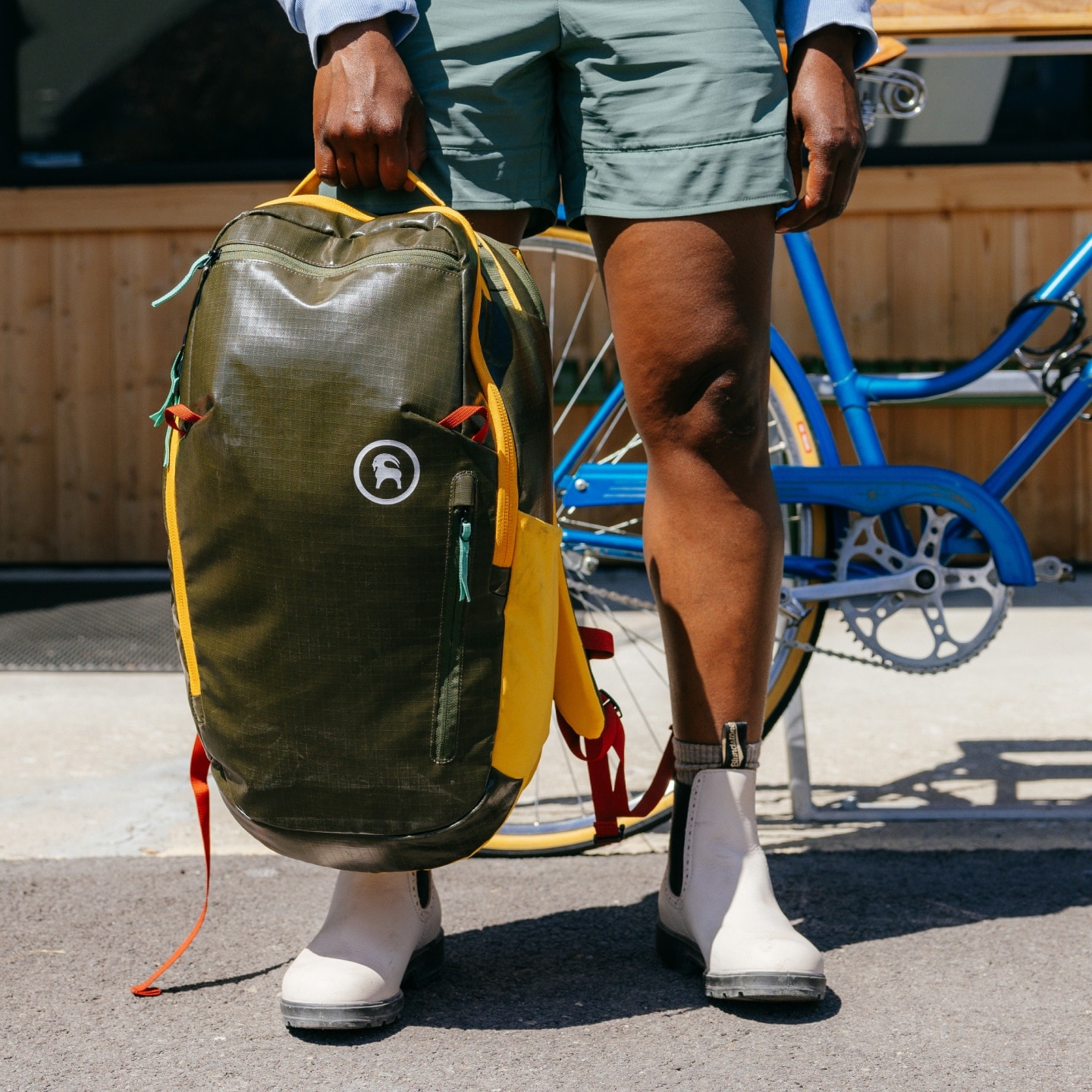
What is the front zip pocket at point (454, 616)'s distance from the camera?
1198mm

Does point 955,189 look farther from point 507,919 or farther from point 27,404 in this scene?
point 507,919

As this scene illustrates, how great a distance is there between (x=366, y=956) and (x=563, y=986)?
0.77ft

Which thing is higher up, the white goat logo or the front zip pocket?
the white goat logo

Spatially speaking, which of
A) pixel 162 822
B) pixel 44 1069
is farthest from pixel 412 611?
pixel 162 822

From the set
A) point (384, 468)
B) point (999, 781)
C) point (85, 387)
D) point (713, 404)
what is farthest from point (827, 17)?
point (85, 387)

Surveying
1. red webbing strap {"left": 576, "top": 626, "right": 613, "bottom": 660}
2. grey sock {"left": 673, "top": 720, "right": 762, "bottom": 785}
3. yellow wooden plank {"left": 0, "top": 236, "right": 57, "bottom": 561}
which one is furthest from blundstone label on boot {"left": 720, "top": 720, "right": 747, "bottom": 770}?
yellow wooden plank {"left": 0, "top": 236, "right": 57, "bottom": 561}

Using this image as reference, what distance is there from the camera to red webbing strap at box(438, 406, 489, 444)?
1.19 metres

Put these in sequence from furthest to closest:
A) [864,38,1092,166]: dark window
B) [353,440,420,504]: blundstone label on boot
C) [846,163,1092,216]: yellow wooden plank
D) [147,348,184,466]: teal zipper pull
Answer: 1. [864,38,1092,166]: dark window
2. [846,163,1092,216]: yellow wooden plank
3. [147,348,184,466]: teal zipper pull
4. [353,440,420,504]: blundstone label on boot

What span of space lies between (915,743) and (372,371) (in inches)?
64.3

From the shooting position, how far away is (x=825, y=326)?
2.15m

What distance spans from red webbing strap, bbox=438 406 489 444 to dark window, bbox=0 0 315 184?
3.61 metres

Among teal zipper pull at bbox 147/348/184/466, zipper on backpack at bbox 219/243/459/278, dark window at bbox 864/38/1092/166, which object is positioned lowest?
teal zipper pull at bbox 147/348/184/466

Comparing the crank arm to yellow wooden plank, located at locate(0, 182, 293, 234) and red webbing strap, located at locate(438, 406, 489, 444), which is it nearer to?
red webbing strap, located at locate(438, 406, 489, 444)

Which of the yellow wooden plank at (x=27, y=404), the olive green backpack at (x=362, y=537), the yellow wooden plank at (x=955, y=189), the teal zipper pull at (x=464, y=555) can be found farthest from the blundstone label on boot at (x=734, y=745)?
the yellow wooden plank at (x=27, y=404)
